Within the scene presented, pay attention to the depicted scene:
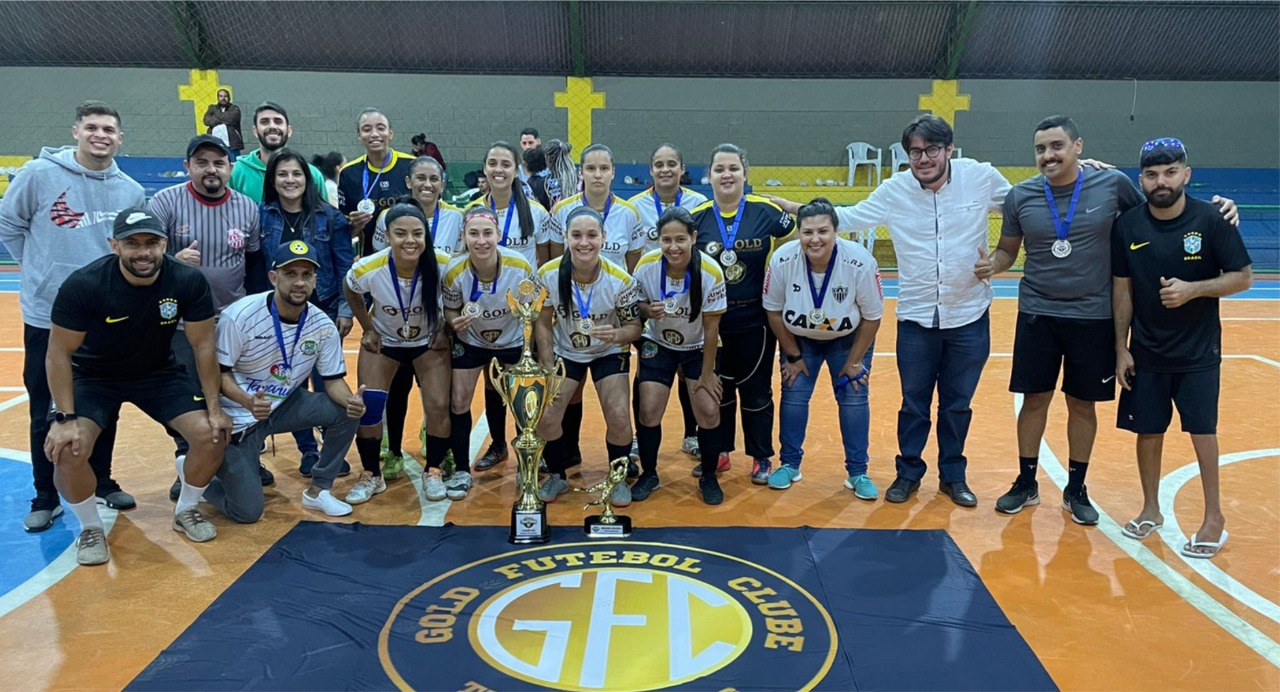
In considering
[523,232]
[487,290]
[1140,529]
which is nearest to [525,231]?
[523,232]

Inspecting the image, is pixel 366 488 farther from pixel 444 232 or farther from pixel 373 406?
pixel 444 232

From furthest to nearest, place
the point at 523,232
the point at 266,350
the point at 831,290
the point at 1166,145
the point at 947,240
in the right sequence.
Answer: the point at 523,232
the point at 831,290
the point at 947,240
the point at 266,350
the point at 1166,145

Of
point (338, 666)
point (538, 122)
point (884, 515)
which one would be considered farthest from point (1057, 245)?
point (538, 122)

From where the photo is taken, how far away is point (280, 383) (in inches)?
186

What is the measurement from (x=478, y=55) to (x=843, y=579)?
49.9ft

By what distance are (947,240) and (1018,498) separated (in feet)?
4.99

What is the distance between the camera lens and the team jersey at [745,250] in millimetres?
5156

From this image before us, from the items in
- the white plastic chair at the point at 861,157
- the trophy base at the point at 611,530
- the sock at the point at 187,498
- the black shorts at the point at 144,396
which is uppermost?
the white plastic chair at the point at 861,157

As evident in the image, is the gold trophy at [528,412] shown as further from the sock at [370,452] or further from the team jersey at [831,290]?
the team jersey at [831,290]

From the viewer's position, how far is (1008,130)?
1781 cm

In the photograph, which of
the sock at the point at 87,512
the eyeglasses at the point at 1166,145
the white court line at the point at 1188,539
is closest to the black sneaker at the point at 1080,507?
the white court line at the point at 1188,539

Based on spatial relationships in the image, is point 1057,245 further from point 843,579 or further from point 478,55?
point 478,55

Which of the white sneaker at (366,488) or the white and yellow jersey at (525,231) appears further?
the white and yellow jersey at (525,231)

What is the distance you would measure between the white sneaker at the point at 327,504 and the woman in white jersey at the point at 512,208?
1.86 meters
